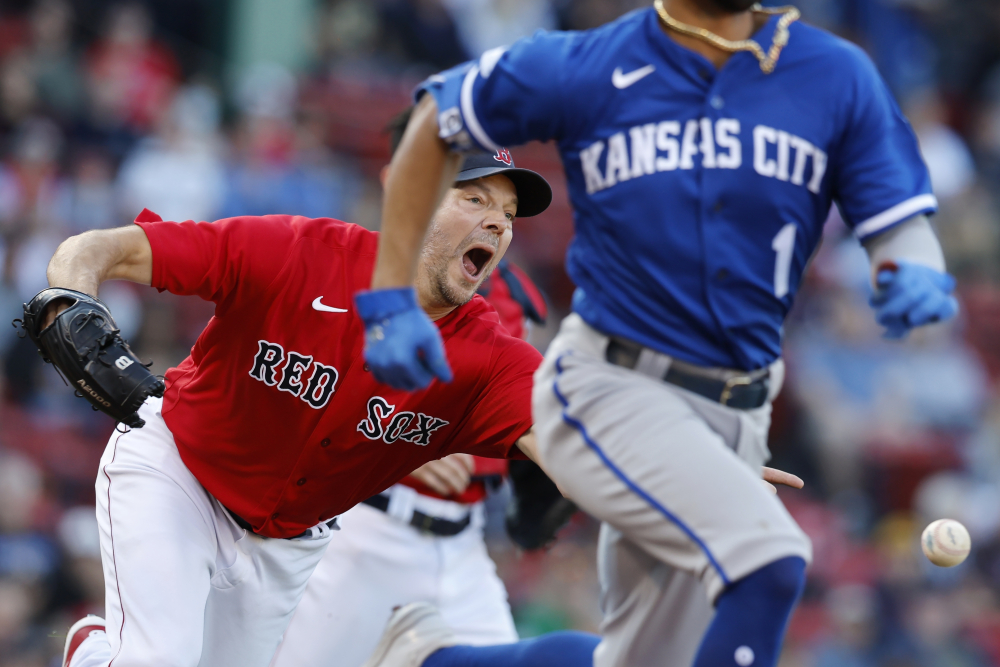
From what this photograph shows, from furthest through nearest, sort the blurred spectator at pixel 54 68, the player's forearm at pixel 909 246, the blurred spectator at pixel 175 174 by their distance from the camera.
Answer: the blurred spectator at pixel 54 68, the blurred spectator at pixel 175 174, the player's forearm at pixel 909 246

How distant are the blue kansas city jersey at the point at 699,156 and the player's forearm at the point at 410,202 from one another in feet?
0.21

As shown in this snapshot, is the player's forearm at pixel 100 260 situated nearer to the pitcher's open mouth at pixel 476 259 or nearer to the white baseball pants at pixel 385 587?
the pitcher's open mouth at pixel 476 259

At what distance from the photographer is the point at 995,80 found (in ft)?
46.5

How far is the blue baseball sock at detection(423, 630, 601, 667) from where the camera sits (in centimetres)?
360

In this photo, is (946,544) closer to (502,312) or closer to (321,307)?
(321,307)

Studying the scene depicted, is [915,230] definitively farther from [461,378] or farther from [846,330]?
[846,330]

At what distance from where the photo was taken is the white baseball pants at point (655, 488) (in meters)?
2.48

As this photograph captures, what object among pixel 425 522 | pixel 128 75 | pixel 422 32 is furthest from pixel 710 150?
pixel 422 32

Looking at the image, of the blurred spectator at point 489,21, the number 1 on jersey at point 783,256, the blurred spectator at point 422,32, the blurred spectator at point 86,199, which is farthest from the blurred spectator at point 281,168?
the number 1 on jersey at point 783,256

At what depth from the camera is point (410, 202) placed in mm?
2768

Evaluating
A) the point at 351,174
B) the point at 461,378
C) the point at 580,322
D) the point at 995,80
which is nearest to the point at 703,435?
the point at 580,322

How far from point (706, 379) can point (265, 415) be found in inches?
60.7

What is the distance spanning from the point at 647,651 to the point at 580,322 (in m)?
0.79

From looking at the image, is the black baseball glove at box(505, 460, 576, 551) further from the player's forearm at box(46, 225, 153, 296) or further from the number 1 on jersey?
the number 1 on jersey
